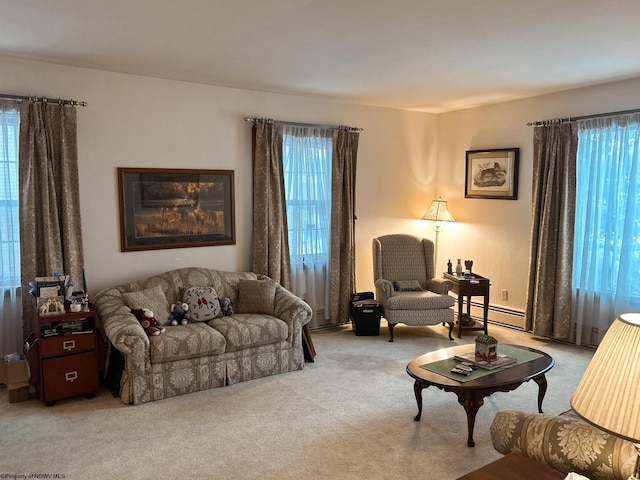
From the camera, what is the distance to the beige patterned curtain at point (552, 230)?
5.24 metres

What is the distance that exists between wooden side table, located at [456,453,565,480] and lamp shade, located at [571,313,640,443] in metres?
0.54

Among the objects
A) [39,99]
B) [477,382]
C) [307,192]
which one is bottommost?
[477,382]

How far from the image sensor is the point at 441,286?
5.77 m

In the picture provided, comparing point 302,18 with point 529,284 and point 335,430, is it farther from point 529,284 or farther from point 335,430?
point 529,284

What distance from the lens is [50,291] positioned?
3.88 metres

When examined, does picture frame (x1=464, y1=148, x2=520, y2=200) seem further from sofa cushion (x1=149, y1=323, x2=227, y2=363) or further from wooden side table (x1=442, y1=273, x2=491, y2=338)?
sofa cushion (x1=149, y1=323, x2=227, y2=363)

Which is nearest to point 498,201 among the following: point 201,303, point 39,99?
point 201,303

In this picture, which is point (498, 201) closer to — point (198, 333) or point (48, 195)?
point (198, 333)

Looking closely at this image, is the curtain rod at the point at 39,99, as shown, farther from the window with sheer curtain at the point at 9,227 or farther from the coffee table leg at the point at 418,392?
the coffee table leg at the point at 418,392

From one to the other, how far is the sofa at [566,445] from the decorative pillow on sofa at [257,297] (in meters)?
2.83

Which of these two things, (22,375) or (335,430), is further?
(22,375)

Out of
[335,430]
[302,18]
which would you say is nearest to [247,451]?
[335,430]

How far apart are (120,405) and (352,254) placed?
3182mm

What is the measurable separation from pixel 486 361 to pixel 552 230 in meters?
2.52
